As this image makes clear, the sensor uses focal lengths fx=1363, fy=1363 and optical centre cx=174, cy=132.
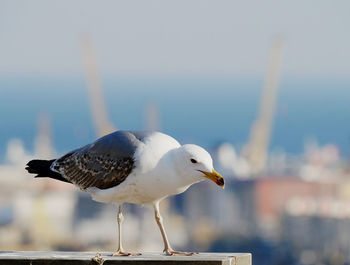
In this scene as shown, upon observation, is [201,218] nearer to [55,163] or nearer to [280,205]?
[280,205]

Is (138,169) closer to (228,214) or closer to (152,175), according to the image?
(152,175)

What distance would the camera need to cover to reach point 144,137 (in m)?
7.11

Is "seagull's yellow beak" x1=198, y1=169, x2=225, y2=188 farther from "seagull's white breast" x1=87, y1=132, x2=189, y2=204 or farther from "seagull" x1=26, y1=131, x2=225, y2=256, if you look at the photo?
"seagull's white breast" x1=87, y1=132, x2=189, y2=204

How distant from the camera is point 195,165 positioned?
682 centimetres

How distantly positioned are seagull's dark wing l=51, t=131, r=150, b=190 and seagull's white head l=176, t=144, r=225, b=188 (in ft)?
0.98

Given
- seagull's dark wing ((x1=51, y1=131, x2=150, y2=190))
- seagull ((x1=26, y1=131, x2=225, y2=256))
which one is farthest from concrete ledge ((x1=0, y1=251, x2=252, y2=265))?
seagull's dark wing ((x1=51, y1=131, x2=150, y2=190))

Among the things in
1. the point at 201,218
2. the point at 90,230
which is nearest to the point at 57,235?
the point at 90,230

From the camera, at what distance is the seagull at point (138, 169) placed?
22.5 feet

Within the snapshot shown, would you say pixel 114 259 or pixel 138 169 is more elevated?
pixel 138 169

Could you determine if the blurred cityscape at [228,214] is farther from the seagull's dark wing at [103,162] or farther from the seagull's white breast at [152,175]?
the seagull's white breast at [152,175]

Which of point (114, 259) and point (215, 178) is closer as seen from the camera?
point (114, 259)

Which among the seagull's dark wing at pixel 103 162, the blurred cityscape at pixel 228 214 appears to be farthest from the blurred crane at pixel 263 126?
the seagull's dark wing at pixel 103 162

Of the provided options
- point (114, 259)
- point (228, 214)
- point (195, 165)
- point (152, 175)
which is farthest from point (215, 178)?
point (228, 214)

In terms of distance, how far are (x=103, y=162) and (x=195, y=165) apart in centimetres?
69
